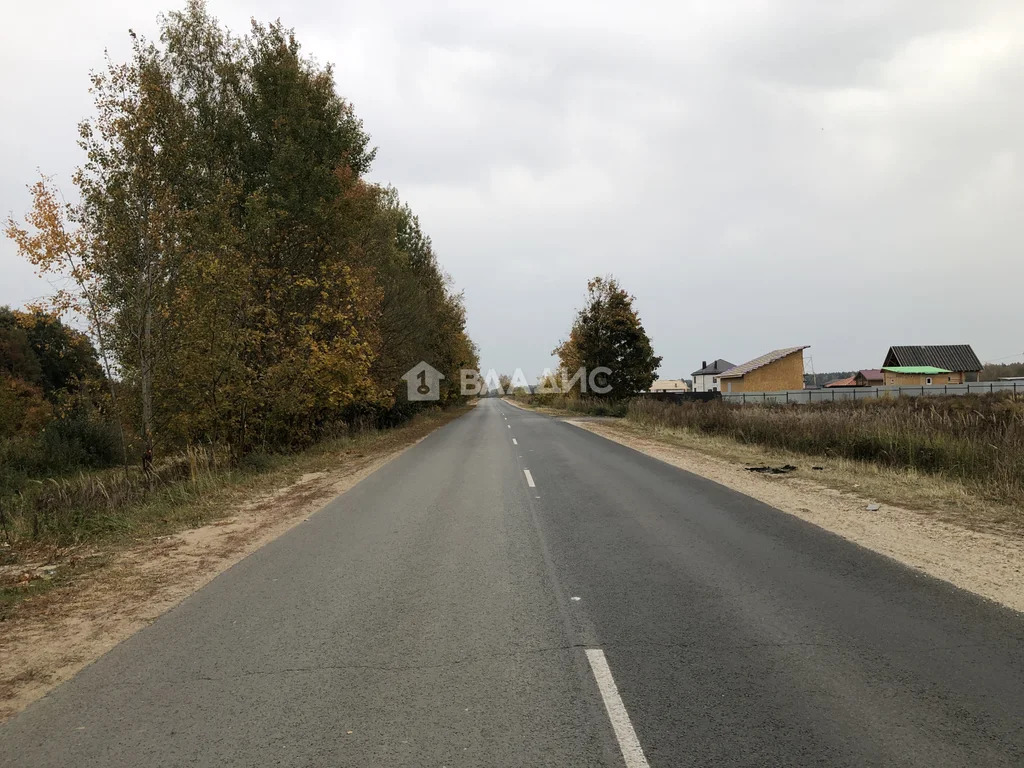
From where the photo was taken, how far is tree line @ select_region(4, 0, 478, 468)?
527 inches

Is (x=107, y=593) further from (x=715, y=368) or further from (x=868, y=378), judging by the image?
(x=715, y=368)

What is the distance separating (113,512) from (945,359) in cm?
7628

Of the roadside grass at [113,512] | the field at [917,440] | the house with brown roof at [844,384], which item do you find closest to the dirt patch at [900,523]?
the field at [917,440]

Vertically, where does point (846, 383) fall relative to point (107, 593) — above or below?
above

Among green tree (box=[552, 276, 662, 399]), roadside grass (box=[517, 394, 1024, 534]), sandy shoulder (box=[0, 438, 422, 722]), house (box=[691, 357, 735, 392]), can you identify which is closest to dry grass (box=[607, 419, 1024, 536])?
roadside grass (box=[517, 394, 1024, 534])

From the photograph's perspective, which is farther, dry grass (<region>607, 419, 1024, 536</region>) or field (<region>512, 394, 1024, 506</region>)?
field (<region>512, 394, 1024, 506</region>)

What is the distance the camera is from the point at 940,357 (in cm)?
6644

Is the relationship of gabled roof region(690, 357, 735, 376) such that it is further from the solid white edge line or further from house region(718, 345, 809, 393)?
the solid white edge line

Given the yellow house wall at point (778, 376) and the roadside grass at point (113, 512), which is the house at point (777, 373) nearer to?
the yellow house wall at point (778, 376)

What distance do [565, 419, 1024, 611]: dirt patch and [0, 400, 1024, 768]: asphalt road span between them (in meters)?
0.48

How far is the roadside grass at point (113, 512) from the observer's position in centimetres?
731

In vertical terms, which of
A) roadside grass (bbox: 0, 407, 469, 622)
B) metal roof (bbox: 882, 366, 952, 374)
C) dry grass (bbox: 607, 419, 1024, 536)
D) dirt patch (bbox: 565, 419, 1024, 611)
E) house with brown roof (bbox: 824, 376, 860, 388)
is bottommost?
dirt patch (bbox: 565, 419, 1024, 611)

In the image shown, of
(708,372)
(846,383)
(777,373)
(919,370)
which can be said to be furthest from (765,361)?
(708,372)

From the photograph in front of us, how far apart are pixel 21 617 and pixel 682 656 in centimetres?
575
